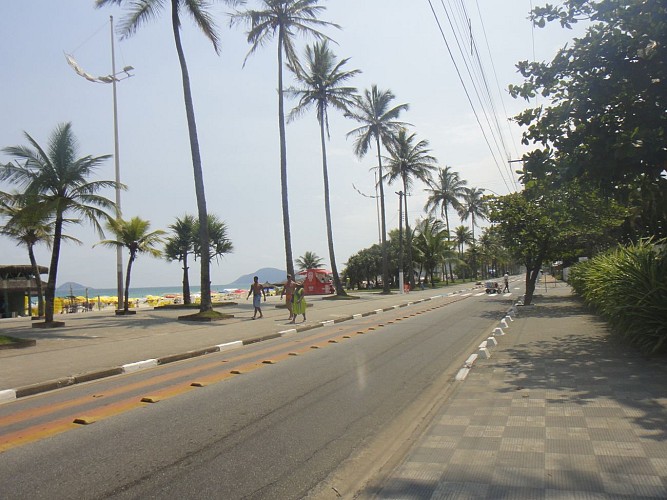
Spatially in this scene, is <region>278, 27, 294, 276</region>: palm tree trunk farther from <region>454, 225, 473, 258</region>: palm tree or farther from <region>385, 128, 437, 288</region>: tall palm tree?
<region>454, 225, 473, 258</region>: palm tree

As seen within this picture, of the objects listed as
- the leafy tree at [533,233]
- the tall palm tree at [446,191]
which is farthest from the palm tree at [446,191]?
the leafy tree at [533,233]

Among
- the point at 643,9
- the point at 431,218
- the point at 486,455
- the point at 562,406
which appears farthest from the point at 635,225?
the point at 431,218

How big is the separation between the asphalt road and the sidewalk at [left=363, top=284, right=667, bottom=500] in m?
0.56

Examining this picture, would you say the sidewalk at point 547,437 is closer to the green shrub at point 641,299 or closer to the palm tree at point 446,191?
the green shrub at point 641,299

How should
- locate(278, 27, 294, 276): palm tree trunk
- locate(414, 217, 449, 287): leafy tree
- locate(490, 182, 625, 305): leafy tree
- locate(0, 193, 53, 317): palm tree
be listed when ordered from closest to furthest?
locate(0, 193, 53, 317): palm tree
locate(490, 182, 625, 305): leafy tree
locate(278, 27, 294, 276): palm tree trunk
locate(414, 217, 449, 287): leafy tree

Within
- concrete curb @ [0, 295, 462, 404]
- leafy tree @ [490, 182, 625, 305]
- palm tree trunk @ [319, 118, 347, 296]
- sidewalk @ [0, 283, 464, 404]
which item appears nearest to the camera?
concrete curb @ [0, 295, 462, 404]

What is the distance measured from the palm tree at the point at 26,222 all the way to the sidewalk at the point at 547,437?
54.9 feet

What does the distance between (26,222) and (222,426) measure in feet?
55.0

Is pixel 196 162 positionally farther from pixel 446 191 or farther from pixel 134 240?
pixel 446 191

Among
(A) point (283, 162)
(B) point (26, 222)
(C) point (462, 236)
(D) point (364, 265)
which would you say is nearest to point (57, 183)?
(B) point (26, 222)

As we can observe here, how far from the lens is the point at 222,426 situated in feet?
20.3

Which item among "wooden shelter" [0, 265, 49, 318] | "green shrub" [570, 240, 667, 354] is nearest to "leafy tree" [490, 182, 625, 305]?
"green shrub" [570, 240, 667, 354]

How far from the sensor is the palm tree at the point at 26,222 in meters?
19.4

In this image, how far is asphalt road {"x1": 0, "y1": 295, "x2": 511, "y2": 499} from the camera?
14.9 ft
